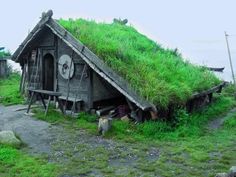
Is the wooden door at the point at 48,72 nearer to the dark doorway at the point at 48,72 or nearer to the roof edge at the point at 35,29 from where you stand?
the dark doorway at the point at 48,72

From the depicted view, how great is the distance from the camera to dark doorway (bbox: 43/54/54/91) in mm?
16625

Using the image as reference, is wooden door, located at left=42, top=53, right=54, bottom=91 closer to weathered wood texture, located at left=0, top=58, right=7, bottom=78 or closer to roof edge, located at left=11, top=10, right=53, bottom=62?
roof edge, located at left=11, top=10, right=53, bottom=62

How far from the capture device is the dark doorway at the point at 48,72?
54.5 ft

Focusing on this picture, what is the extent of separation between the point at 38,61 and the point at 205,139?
8699mm

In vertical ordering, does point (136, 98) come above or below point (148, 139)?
above

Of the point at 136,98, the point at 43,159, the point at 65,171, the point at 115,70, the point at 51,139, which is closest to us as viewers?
the point at 65,171

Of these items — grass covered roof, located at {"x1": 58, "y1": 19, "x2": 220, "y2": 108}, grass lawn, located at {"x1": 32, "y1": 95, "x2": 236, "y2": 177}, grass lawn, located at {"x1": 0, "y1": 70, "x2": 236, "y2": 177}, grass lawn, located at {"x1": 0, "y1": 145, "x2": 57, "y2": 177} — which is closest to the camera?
grass lawn, located at {"x1": 0, "y1": 145, "x2": 57, "y2": 177}

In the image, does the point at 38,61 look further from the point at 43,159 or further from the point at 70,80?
the point at 43,159

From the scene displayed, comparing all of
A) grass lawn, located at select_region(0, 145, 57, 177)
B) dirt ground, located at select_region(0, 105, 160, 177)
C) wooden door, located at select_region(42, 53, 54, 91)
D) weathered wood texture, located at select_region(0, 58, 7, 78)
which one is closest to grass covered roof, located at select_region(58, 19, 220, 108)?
wooden door, located at select_region(42, 53, 54, 91)

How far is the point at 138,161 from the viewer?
9234mm

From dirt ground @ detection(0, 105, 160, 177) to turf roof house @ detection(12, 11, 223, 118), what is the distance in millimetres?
1893

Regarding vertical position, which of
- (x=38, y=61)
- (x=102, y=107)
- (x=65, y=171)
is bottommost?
(x=65, y=171)

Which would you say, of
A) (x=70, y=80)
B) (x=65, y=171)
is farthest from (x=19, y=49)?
(x=65, y=171)

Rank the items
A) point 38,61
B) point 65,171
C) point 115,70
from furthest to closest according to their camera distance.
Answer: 1. point 38,61
2. point 115,70
3. point 65,171
